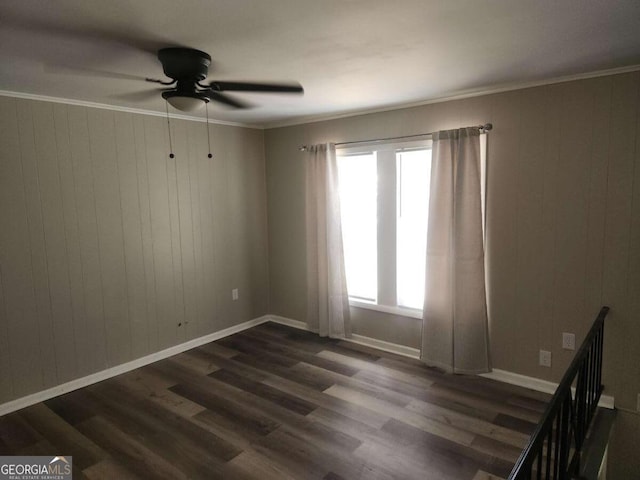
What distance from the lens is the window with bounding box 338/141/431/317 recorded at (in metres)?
3.77

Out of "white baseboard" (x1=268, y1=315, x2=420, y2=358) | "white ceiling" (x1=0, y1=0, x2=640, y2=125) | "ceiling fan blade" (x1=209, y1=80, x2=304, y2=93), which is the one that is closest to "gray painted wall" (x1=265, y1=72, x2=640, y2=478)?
"white ceiling" (x1=0, y1=0, x2=640, y2=125)

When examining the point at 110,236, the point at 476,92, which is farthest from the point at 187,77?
the point at 476,92

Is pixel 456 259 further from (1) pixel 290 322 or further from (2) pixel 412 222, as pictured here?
(1) pixel 290 322

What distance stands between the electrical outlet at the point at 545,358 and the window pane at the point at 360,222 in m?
1.55

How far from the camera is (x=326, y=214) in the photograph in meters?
4.32

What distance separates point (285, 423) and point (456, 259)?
6.10 ft

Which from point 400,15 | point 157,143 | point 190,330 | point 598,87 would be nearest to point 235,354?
point 190,330

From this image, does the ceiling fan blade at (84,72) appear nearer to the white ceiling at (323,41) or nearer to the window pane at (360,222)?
the white ceiling at (323,41)

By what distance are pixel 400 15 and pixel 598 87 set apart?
1.85m

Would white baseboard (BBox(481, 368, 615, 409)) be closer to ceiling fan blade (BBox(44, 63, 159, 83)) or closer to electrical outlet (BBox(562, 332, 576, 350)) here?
electrical outlet (BBox(562, 332, 576, 350))

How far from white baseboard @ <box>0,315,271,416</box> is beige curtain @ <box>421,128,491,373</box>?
225 centimetres

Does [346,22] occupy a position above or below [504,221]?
above

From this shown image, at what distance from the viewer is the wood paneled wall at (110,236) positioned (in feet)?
10.1

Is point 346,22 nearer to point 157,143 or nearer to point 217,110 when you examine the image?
point 217,110
